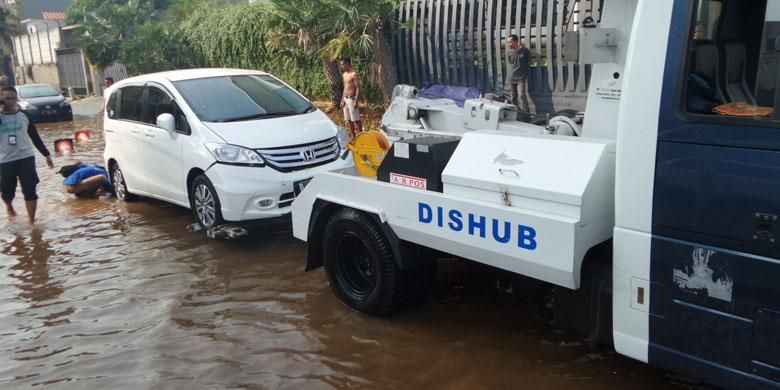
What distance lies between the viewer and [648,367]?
148 inches

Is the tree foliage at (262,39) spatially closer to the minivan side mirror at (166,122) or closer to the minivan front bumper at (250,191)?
the minivan side mirror at (166,122)

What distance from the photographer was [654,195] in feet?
9.40

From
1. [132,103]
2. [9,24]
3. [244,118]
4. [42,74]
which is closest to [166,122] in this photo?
[244,118]

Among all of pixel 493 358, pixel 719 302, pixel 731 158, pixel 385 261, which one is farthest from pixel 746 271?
pixel 385 261

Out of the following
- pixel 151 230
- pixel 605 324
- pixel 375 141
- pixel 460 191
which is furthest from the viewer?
pixel 151 230

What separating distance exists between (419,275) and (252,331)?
1.31m

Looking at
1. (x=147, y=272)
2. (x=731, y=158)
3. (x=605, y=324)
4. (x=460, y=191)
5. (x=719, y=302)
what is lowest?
(x=147, y=272)

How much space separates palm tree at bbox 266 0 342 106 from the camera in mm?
13015

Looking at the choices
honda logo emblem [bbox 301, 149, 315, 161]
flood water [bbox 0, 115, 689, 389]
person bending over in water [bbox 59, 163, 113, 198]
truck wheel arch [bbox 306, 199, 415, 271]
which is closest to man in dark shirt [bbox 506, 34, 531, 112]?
honda logo emblem [bbox 301, 149, 315, 161]

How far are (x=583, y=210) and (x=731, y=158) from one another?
2.28 feet

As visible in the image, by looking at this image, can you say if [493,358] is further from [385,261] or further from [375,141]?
[375,141]

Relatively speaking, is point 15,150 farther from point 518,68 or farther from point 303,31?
point 518,68

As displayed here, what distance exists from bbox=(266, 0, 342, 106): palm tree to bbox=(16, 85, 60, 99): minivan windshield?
1102cm

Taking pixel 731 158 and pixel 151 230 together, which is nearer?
pixel 731 158
